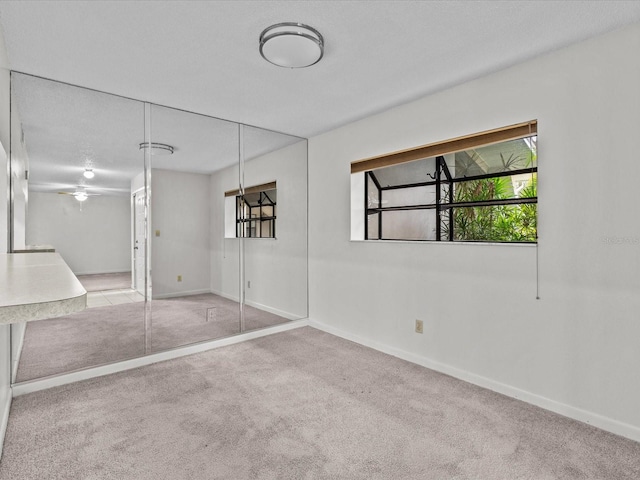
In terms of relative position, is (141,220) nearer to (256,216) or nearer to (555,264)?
(256,216)

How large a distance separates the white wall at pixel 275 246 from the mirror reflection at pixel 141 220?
0.05 feet

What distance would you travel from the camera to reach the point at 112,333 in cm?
308

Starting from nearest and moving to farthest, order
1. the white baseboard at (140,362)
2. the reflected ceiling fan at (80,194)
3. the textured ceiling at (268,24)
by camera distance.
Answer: the textured ceiling at (268,24) < the white baseboard at (140,362) < the reflected ceiling fan at (80,194)

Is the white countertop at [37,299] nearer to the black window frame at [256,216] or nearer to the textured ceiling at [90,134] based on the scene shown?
the textured ceiling at [90,134]

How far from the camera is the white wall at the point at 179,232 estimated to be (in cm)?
330

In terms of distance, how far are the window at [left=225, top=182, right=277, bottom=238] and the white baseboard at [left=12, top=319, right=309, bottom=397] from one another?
1.10 metres

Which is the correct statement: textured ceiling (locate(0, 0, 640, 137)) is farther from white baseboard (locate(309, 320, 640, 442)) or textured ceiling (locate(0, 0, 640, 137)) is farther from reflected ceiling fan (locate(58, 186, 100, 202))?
white baseboard (locate(309, 320, 640, 442))

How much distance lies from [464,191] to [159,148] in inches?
120

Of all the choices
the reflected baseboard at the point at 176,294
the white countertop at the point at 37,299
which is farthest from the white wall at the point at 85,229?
the white countertop at the point at 37,299

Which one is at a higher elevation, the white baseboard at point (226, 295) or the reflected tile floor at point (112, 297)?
the reflected tile floor at point (112, 297)

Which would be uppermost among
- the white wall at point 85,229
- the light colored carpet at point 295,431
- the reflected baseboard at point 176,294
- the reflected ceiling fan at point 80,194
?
the reflected ceiling fan at point 80,194

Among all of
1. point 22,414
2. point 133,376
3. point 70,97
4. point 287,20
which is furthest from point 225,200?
point 22,414

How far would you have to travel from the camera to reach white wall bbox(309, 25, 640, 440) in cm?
209

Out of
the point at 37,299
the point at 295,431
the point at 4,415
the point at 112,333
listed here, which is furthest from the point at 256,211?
the point at 37,299
